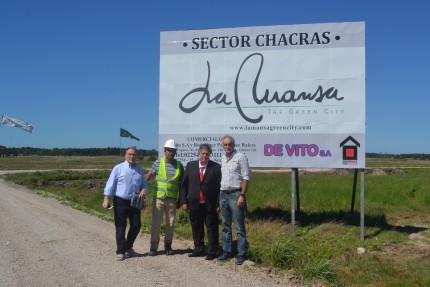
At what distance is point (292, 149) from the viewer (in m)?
10.0

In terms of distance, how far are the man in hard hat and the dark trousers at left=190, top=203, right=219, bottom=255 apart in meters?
0.44

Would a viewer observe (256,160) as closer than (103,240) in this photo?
No

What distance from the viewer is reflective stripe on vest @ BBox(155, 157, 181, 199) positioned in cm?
804

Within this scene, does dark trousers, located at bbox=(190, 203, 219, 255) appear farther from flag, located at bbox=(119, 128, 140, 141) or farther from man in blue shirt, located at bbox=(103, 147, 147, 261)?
flag, located at bbox=(119, 128, 140, 141)

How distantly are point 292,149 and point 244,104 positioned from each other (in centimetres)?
137

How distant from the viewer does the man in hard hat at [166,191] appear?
8047 millimetres

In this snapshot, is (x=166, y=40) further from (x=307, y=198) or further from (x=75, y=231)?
(x=307, y=198)

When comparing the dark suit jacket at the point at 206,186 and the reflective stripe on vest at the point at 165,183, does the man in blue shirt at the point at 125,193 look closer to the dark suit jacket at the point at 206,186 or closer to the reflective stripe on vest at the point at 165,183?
the reflective stripe on vest at the point at 165,183

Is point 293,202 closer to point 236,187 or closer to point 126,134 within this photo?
point 236,187

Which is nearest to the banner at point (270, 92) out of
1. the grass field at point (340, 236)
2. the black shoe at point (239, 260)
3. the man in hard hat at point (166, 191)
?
the grass field at point (340, 236)

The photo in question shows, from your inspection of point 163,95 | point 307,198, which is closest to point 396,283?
point 163,95

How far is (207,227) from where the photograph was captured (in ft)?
25.9

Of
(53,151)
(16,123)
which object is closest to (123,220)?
(16,123)

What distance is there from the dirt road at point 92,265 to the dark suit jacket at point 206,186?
89 cm
